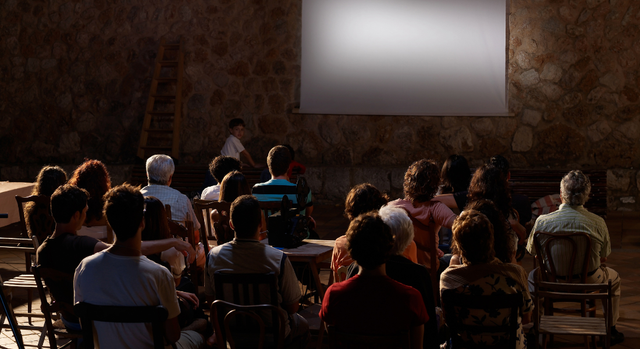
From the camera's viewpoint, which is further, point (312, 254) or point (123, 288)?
point (312, 254)

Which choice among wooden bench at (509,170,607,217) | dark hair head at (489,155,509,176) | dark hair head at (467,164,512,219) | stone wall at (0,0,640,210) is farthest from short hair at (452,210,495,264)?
stone wall at (0,0,640,210)

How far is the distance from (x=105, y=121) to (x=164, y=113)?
111 cm

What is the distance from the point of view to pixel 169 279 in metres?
2.13

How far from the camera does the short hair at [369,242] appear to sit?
2066 millimetres

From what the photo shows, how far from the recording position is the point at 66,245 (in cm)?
258

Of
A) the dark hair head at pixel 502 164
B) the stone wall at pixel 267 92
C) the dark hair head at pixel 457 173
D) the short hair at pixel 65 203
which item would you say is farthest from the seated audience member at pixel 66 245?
the stone wall at pixel 267 92

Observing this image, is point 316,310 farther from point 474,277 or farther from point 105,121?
point 105,121

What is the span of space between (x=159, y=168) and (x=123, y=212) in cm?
176

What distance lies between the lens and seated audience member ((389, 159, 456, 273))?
11.1 ft

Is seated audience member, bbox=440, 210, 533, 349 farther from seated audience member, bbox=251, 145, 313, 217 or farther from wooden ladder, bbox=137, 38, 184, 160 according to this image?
wooden ladder, bbox=137, 38, 184, 160

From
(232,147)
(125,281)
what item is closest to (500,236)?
(125,281)

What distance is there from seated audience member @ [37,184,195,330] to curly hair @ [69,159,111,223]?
949 mm

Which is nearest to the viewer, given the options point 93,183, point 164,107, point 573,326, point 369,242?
point 369,242

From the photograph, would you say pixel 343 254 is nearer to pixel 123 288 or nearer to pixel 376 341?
pixel 376 341
